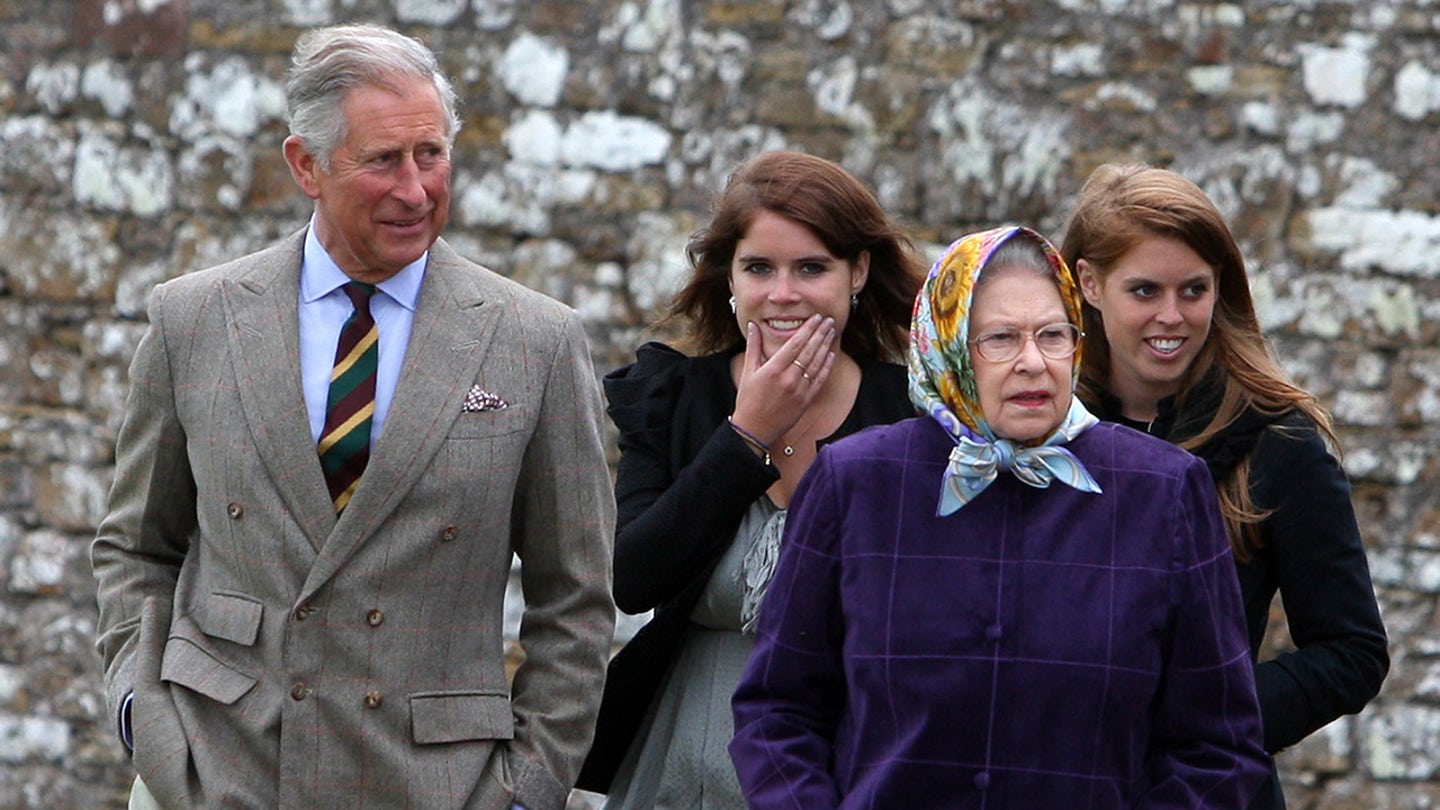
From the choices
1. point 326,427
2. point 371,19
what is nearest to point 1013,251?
point 326,427

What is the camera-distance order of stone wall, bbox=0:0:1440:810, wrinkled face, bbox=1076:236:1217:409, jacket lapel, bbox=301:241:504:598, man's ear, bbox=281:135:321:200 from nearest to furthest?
jacket lapel, bbox=301:241:504:598 → man's ear, bbox=281:135:321:200 → wrinkled face, bbox=1076:236:1217:409 → stone wall, bbox=0:0:1440:810

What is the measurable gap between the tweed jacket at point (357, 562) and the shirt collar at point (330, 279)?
2 centimetres

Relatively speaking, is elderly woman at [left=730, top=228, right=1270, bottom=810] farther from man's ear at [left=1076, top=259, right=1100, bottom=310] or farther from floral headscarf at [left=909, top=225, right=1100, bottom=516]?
man's ear at [left=1076, top=259, right=1100, bottom=310]

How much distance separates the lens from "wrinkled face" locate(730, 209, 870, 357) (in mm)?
3006

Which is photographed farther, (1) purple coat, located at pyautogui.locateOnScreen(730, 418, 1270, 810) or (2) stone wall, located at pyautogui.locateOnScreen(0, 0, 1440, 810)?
(2) stone wall, located at pyautogui.locateOnScreen(0, 0, 1440, 810)

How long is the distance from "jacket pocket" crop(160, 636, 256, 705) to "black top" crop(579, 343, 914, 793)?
59 cm

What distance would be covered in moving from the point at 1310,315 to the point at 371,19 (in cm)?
277

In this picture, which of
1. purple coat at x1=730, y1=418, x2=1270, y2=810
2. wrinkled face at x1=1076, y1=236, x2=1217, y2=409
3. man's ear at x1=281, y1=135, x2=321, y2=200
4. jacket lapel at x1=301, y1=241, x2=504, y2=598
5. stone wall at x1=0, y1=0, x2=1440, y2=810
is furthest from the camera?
stone wall at x1=0, y1=0, x2=1440, y2=810

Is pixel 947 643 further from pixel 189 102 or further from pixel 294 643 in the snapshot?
pixel 189 102

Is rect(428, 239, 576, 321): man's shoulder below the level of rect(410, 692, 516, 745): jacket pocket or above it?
above

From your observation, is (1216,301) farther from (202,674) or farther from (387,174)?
(202,674)

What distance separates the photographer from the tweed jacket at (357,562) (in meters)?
2.72

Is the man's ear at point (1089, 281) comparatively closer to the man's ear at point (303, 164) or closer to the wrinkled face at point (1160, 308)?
the wrinkled face at point (1160, 308)

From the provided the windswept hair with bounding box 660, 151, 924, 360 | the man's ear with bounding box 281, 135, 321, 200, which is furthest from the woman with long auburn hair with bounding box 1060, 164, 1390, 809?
the man's ear with bounding box 281, 135, 321, 200
